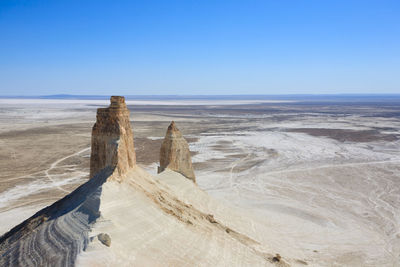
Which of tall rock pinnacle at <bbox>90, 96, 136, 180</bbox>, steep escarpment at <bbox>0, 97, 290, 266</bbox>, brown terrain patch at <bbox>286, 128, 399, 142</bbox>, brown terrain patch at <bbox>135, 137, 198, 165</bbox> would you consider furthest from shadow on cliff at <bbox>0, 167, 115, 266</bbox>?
brown terrain patch at <bbox>286, 128, 399, 142</bbox>

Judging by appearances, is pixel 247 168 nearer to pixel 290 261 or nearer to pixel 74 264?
pixel 290 261

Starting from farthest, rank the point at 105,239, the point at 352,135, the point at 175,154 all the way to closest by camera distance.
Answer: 1. the point at 352,135
2. the point at 175,154
3. the point at 105,239

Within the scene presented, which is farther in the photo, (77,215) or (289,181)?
(289,181)

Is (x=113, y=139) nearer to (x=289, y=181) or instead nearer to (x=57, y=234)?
(x=57, y=234)

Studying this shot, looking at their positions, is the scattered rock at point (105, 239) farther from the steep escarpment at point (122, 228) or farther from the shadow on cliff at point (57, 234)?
the shadow on cliff at point (57, 234)

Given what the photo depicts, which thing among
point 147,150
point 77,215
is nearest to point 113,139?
point 77,215
